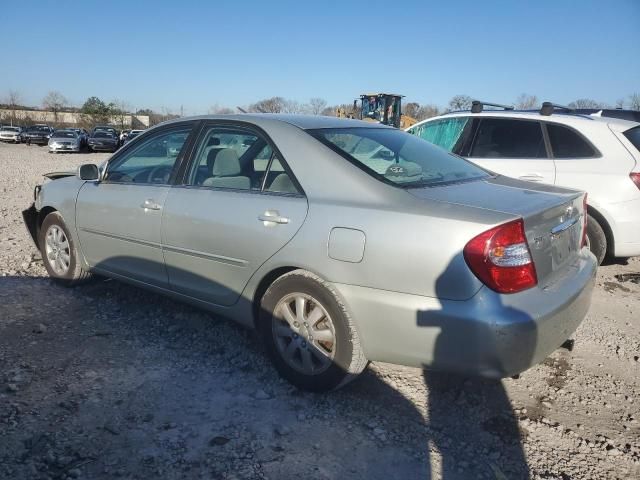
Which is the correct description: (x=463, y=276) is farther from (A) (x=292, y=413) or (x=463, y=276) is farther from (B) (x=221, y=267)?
(B) (x=221, y=267)

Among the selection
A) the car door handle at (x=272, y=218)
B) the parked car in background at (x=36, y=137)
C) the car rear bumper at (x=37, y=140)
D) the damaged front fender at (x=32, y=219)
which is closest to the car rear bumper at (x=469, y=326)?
the car door handle at (x=272, y=218)

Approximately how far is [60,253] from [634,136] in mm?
5557

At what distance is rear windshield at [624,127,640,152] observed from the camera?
15.9ft

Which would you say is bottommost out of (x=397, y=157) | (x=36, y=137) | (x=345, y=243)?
(x=345, y=243)

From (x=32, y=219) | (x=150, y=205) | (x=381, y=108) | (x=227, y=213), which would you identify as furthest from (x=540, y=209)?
(x=381, y=108)

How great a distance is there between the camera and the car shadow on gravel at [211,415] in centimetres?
232

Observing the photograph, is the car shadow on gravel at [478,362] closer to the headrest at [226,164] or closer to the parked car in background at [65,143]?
the headrest at [226,164]

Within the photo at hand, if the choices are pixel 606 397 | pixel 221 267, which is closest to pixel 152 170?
pixel 221 267

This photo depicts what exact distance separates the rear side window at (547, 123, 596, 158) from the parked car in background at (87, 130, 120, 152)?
2860 centimetres

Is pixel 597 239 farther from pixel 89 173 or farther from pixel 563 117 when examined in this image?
pixel 89 173

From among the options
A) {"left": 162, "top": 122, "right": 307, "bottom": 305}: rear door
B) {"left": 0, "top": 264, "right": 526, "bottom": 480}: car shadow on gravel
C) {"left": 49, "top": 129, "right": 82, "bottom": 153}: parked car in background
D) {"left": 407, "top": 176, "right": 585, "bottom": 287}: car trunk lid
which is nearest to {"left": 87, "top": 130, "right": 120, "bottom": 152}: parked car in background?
{"left": 49, "top": 129, "right": 82, "bottom": 153}: parked car in background

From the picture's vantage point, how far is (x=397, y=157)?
10.6 feet

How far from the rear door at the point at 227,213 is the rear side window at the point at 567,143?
A: 11.4 ft

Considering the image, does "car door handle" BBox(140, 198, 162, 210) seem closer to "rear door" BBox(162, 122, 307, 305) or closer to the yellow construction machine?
"rear door" BBox(162, 122, 307, 305)
